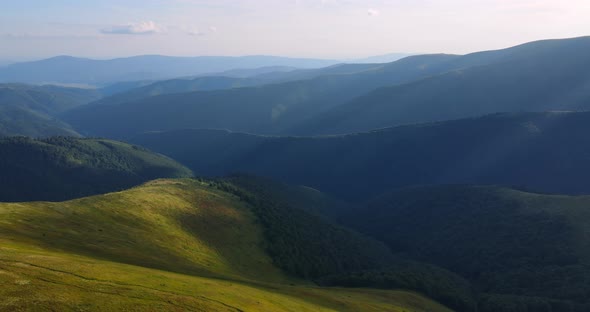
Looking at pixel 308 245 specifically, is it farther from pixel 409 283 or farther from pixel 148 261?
pixel 148 261

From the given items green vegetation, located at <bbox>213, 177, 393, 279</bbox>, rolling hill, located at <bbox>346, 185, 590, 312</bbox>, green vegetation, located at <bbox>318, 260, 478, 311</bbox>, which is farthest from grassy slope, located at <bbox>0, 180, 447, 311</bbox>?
rolling hill, located at <bbox>346, 185, 590, 312</bbox>

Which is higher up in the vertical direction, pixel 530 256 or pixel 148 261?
pixel 148 261

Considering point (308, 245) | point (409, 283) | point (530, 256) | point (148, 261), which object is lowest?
point (530, 256)

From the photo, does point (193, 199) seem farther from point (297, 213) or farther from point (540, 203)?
point (540, 203)

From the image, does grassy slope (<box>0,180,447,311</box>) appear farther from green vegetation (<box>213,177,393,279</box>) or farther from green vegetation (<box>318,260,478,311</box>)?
green vegetation (<box>318,260,478,311</box>)

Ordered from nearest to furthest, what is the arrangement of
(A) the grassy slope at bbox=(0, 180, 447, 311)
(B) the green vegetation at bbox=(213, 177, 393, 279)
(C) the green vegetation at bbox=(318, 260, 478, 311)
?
(A) the grassy slope at bbox=(0, 180, 447, 311) < (C) the green vegetation at bbox=(318, 260, 478, 311) < (B) the green vegetation at bbox=(213, 177, 393, 279)

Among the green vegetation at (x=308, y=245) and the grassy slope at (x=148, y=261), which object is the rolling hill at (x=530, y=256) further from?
the grassy slope at (x=148, y=261)

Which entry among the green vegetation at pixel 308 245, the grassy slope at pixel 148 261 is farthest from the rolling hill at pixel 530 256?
the grassy slope at pixel 148 261

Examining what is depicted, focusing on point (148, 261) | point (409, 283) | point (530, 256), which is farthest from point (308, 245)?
point (530, 256)
